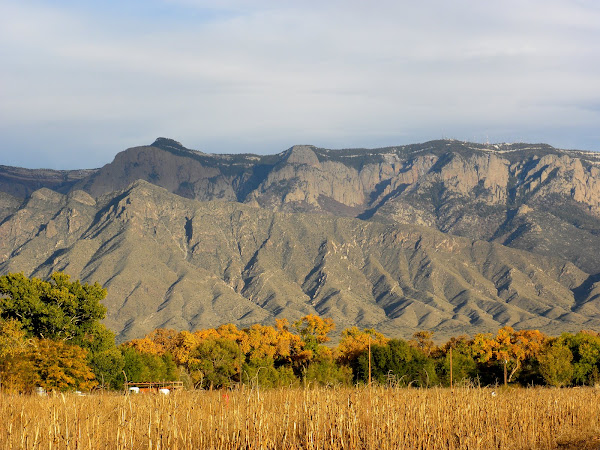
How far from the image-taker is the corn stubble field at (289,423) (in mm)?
18172

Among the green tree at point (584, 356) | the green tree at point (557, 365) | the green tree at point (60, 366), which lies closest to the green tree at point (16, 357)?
the green tree at point (60, 366)

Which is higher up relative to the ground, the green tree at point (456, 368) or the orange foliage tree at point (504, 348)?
the green tree at point (456, 368)

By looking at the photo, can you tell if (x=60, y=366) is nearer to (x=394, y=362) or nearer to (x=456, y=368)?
(x=394, y=362)

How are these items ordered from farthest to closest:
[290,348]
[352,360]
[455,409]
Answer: [290,348] → [352,360] → [455,409]

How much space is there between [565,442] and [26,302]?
5173 centimetres

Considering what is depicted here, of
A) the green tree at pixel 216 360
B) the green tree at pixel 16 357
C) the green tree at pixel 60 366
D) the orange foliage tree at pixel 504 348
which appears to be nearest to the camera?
the green tree at pixel 16 357

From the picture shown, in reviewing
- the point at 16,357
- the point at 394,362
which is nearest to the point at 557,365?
the point at 394,362

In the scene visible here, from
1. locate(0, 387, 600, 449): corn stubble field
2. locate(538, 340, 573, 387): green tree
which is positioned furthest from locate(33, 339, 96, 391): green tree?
locate(538, 340, 573, 387): green tree

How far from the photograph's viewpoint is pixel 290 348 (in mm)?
101938

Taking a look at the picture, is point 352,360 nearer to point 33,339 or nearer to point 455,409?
point 33,339

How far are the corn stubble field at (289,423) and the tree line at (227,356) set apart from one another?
1540 cm

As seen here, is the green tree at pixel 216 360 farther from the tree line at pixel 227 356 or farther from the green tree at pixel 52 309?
the green tree at pixel 52 309

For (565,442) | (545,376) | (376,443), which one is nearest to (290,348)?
(545,376)

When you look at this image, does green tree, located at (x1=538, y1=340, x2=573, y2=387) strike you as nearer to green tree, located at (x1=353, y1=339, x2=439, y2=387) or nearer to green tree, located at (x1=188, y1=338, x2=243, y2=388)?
green tree, located at (x1=353, y1=339, x2=439, y2=387)
